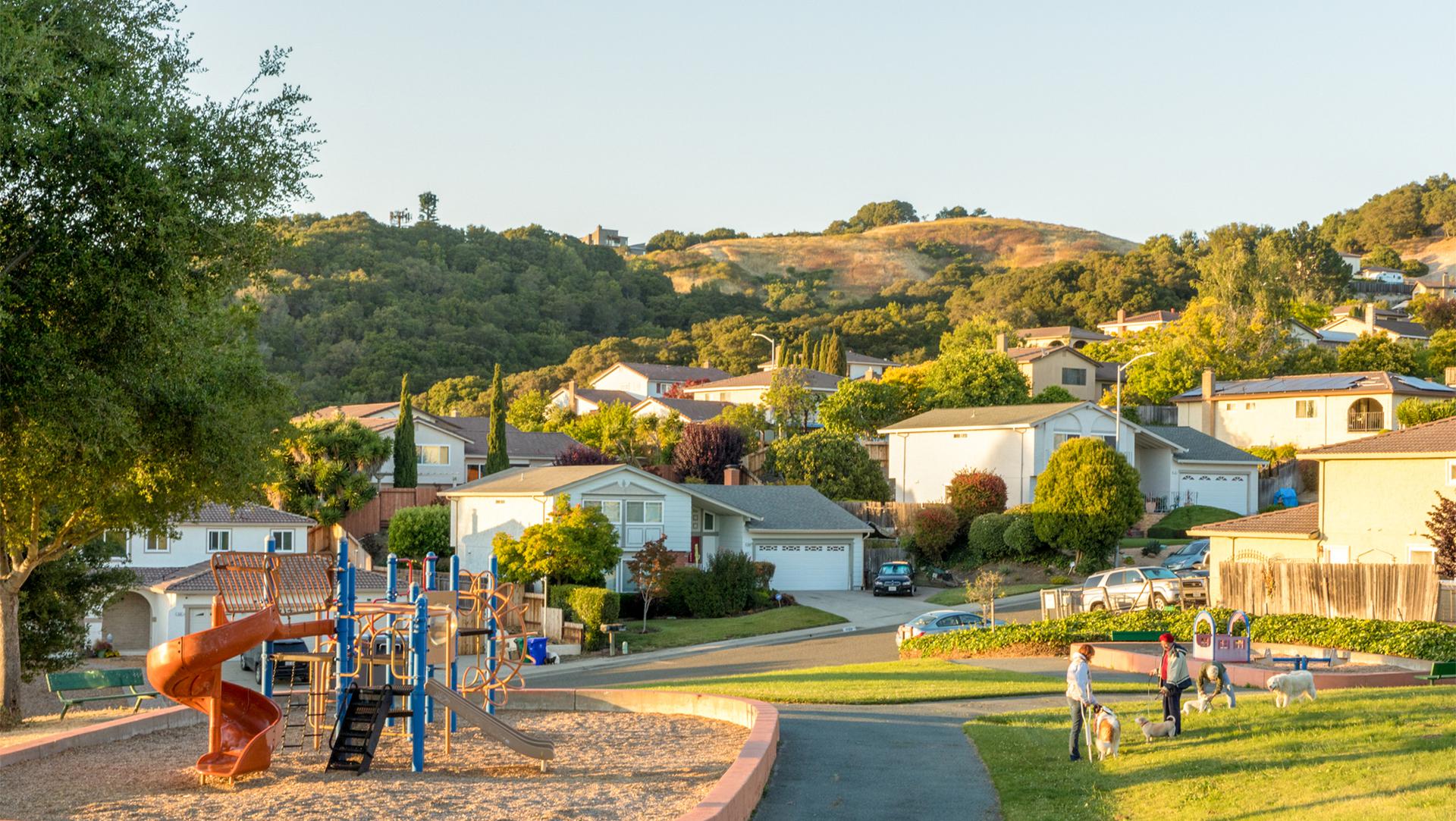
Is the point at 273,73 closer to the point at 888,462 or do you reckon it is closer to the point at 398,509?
the point at 398,509

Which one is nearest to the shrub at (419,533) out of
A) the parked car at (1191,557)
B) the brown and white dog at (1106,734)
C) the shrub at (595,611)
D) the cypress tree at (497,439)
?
the cypress tree at (497,439)

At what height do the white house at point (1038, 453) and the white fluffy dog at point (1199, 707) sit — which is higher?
the white house at point (1038, 453)

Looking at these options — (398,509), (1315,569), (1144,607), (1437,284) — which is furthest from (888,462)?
(1437,284)

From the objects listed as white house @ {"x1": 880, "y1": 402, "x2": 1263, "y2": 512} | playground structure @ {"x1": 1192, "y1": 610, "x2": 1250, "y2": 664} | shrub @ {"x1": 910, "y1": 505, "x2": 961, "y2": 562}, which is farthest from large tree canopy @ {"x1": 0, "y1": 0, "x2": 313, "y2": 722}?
white house @ {"x1": 880, "y1": 402, "x2": 1263, "y2": 512}

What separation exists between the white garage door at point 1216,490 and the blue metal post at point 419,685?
60.2 m

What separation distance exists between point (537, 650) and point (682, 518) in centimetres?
1381

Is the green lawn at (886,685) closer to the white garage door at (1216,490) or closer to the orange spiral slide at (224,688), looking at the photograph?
the orange spiral slide at (224,688)

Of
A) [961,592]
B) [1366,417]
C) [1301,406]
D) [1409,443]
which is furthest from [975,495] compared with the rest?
[1409,443]

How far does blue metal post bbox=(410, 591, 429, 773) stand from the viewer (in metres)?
17.2

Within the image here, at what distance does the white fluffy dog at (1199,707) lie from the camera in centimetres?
2114

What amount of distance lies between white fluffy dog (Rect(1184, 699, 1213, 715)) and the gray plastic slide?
9993 mm

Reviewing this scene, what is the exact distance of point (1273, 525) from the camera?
41.4m

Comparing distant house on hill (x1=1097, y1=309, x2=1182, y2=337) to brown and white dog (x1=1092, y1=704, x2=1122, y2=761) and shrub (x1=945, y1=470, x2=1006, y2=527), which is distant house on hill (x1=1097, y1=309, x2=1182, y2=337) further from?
brown and white dog (x1=1092, y1=704, x2=1122, y2=761)

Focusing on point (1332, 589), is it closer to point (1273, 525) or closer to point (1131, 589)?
point (1273, 525)
